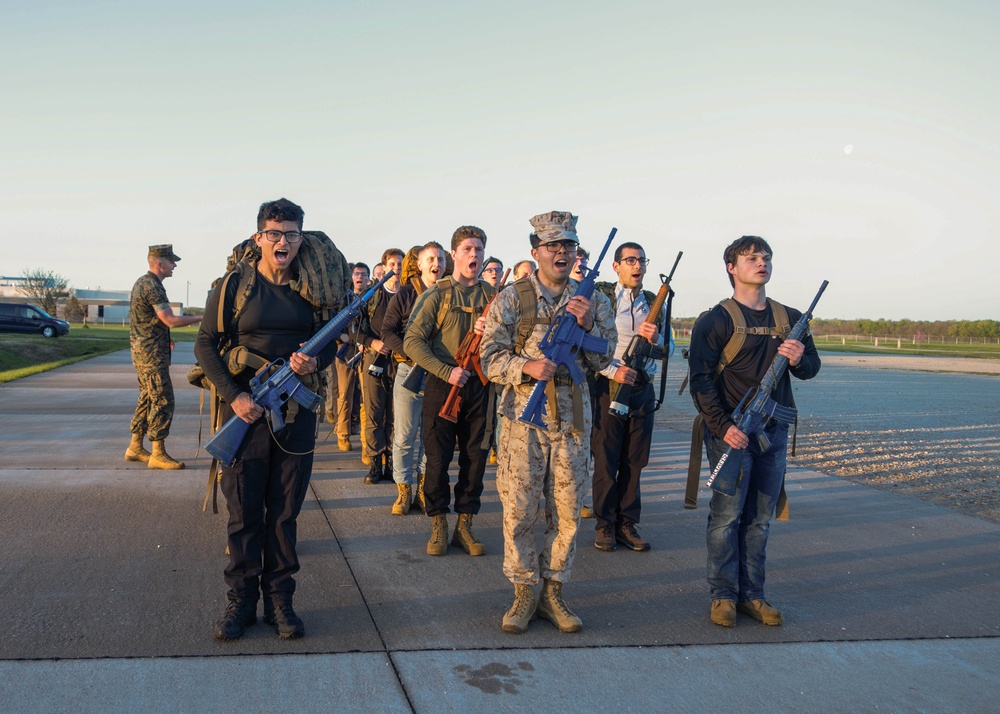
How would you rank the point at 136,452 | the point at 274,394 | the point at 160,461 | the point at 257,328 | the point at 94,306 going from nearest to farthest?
the point at 274,394 → the point at 257,328 → the point at 160,461 → the point at 136,452 → the point at 94,306

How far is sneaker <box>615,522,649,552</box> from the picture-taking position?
594 centimetres

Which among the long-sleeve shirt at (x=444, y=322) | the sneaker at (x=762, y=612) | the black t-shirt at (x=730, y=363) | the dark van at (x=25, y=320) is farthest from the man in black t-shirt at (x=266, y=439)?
the dark van at (x=25, y=320)

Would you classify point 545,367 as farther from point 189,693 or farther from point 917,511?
point 917,511

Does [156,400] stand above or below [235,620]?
above

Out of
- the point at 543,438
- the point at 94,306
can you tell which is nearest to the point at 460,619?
the point at 543,438

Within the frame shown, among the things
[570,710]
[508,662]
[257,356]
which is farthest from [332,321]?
[570,710]

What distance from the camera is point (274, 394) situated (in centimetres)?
421

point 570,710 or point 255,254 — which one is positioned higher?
point 255,254

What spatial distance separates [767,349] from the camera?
4.67m

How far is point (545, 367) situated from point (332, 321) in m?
1.15

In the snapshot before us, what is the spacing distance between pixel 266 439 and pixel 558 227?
1.88m

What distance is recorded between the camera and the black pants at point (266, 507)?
13.7 ft

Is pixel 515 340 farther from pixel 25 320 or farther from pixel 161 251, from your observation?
pixel 25 320

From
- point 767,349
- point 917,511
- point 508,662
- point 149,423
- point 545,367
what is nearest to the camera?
point 508,662
